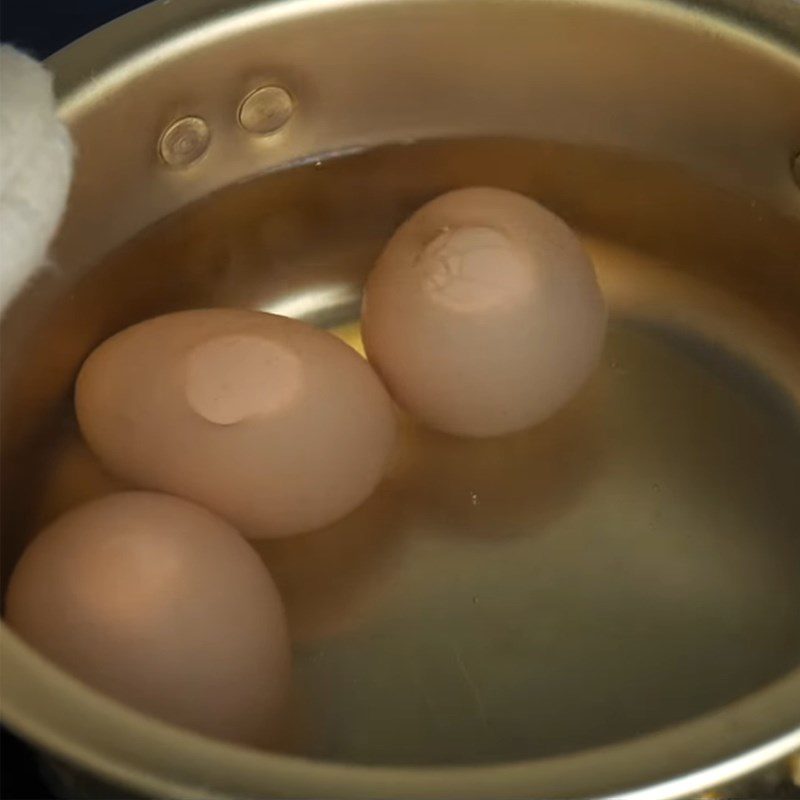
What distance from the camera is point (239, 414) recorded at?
2.22ft

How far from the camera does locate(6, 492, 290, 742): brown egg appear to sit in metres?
0.57

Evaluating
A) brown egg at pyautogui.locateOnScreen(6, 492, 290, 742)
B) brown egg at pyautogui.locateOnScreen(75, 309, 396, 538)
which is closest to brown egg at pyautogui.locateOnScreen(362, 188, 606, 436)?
brown egg at pyautogui.locateOnScreen(75, 309, 396, 538)

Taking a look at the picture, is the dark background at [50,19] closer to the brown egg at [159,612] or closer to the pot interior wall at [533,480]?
the pot interior wall at [533,480]

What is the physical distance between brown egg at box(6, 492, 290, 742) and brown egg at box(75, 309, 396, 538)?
4 cm

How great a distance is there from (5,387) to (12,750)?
0.24 meters

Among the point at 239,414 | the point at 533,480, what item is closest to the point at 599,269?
the point at 533,480

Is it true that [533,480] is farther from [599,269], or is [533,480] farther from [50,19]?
[50,19]

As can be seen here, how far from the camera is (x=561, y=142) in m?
0.84

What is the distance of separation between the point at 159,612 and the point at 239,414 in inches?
5.4

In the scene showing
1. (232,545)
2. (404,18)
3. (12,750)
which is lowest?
(12,750)

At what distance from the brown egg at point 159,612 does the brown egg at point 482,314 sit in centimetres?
18

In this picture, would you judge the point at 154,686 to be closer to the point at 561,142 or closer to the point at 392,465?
the point at 392,465

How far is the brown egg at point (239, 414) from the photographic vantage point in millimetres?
682

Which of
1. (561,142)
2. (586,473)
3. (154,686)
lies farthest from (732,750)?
(561,142)
